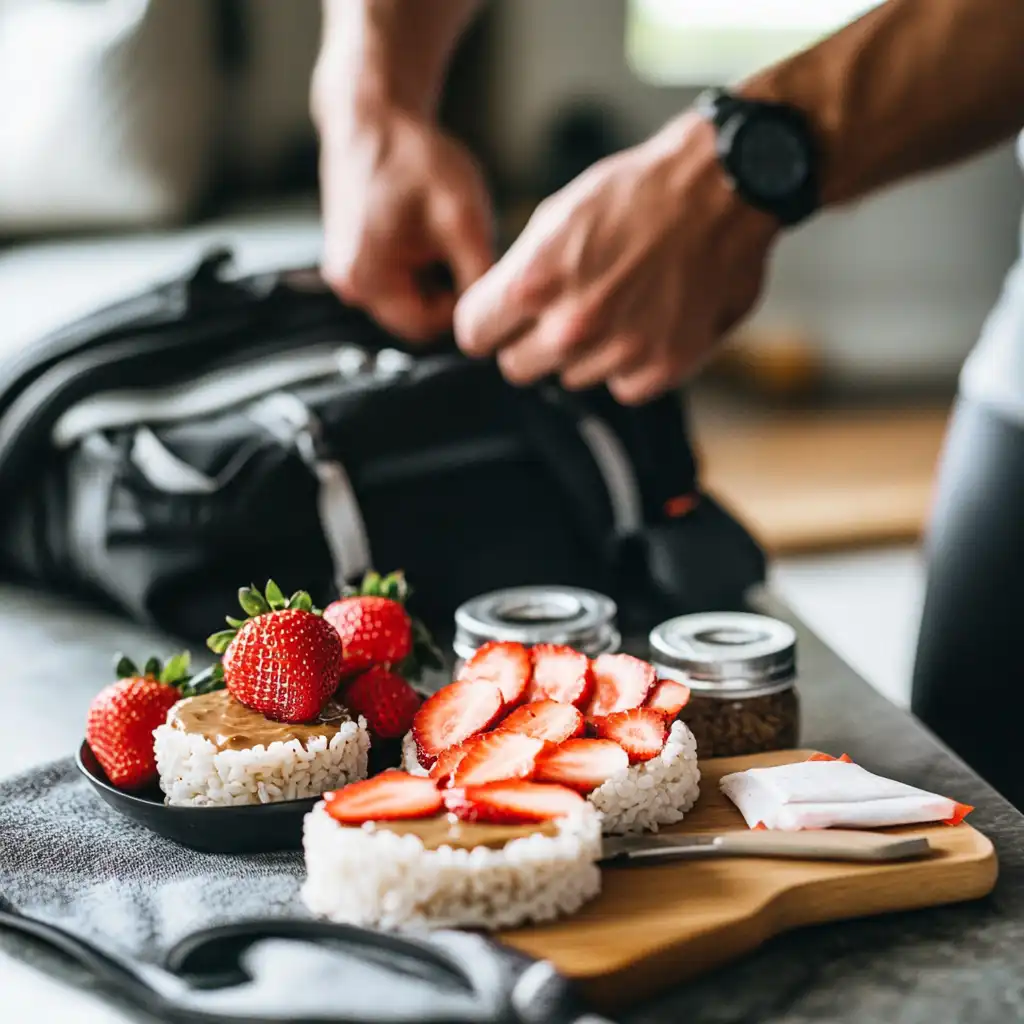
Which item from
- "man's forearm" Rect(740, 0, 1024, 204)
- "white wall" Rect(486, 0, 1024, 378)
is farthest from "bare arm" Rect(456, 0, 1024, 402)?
"white wall" Rect(486, 0, 1024, 378)

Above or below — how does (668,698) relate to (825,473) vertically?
above

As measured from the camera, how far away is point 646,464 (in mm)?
1138

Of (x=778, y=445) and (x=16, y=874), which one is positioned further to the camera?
(x=778, y=445)

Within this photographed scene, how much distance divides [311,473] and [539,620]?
247 mm

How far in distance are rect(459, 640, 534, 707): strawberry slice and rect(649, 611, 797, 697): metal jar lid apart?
92 mm

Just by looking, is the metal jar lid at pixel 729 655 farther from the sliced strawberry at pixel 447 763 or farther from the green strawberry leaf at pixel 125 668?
the green strawberry leaf at pixel 125 668

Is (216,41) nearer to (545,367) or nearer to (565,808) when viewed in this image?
(545,367)

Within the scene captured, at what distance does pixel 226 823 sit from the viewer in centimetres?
68

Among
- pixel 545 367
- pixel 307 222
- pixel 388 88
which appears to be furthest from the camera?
pixel 307 222

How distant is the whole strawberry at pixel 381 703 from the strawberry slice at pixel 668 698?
14 cm

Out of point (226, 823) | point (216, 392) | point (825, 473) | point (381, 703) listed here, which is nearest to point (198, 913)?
point (226, 823)

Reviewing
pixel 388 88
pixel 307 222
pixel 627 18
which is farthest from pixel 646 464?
pixel 627 18

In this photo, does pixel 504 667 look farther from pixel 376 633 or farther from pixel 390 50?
pixel 390 50

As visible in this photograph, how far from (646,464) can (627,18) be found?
2860 millimetres
